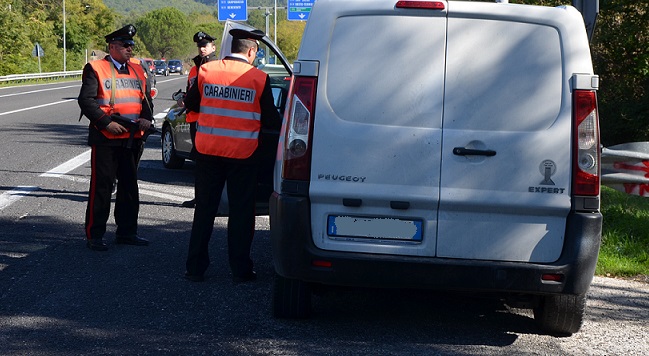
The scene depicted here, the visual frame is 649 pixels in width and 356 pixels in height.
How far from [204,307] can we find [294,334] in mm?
837

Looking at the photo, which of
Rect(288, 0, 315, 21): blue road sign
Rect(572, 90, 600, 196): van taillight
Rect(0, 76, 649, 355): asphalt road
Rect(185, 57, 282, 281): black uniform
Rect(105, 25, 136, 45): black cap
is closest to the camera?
Rect(572, 90, 600, 196): van taillight

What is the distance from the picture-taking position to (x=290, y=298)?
5.87m

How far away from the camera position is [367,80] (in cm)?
531

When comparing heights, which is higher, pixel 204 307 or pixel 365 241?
pixel 365 241

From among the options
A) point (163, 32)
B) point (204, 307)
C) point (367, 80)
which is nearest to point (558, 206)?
point (367, 80)

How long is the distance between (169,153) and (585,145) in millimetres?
9480

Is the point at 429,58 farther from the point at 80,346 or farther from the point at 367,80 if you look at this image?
the point at 80,346

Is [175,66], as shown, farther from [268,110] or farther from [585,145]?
[585,145]

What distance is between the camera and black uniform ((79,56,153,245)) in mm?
8070

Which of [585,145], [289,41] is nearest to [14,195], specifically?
[585,145]

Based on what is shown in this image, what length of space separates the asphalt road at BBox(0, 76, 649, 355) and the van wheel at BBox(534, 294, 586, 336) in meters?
0.08

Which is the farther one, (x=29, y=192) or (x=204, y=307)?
(x=29, y=192)

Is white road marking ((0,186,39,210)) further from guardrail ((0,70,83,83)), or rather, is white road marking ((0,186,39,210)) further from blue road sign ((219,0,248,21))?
guardrail ((0,70,83,83))

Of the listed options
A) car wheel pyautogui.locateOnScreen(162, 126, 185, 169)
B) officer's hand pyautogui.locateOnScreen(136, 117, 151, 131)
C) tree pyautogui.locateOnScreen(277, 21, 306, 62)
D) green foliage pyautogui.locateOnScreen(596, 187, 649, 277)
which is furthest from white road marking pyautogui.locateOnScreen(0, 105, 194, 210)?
tree pyautogui.locateOnScreen(277, 21, 306, 62)
